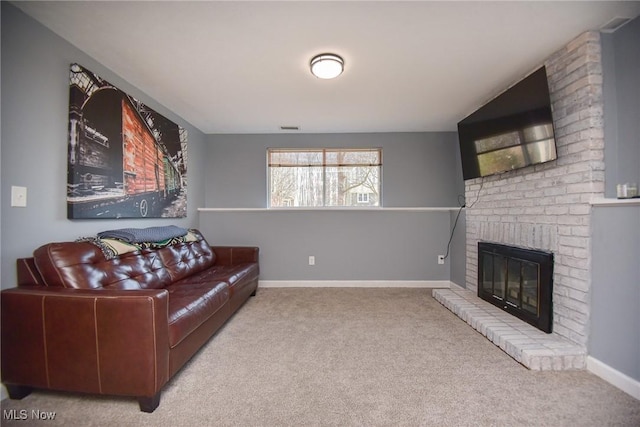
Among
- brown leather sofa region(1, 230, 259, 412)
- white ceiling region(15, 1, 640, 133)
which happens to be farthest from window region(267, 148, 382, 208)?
brown leather sofa region(1, 230, 259, 412)

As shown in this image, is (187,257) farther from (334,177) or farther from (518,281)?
(518,281)

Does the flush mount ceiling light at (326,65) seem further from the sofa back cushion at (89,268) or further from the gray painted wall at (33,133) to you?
the sofa back cushion at (89,268)

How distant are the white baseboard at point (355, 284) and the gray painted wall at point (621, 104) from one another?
2423 mm

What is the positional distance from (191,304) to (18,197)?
117 cm

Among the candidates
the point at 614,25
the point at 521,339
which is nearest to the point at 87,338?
the point at 521,339

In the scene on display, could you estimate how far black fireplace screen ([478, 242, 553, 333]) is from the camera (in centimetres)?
214

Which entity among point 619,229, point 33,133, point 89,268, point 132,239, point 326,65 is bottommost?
point 89,268

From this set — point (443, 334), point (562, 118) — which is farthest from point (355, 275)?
point (562, 118)

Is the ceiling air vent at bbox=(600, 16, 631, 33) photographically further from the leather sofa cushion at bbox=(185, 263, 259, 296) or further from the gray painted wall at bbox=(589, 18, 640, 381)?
the leather sofa cushion at bbox=(185, 263, 259, 296)

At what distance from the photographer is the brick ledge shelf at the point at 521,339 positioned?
183cm

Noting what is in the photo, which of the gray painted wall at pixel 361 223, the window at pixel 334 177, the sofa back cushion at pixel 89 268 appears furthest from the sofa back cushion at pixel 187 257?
the window at pixel 334 177

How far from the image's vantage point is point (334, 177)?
4.07 metres

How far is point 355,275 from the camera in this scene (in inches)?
157

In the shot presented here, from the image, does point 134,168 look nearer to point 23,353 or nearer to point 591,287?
point 23,353
